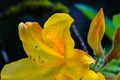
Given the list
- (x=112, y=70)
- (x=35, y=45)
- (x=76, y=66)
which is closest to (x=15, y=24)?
(x=112, y=70)

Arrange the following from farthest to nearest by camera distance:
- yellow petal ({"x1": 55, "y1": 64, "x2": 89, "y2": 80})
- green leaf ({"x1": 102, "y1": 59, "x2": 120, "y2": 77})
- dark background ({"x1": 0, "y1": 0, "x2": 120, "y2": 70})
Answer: dark background ({"x1": 0, "y1": 0, "x2": 120, "y2": 70}) → green leaf ({"x1": 102, "y1": 59, "x2": 120, "y2": 77}) → yellow petal ({"x1": 55, "y1": 64, "x2": 89, "y2": 80})

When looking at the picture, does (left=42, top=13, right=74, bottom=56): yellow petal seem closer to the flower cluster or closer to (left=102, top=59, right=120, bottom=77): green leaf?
the flower cluster

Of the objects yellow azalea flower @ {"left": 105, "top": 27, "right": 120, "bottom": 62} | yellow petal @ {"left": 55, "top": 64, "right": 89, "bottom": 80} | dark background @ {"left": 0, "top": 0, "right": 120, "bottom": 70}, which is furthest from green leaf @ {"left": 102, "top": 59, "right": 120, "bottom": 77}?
dark background @ {"left": 0, "top": 0, "right": 120, "bottom": 70}

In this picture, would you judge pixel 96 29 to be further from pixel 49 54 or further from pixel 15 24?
pixel 15 24

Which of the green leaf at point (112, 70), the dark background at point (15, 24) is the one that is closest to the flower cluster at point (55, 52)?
the green leaf at point (112, 70)

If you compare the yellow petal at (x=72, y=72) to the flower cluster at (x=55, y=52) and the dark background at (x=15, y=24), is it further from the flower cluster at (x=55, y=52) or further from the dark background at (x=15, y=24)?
the dark background at (x=15, y=24)
